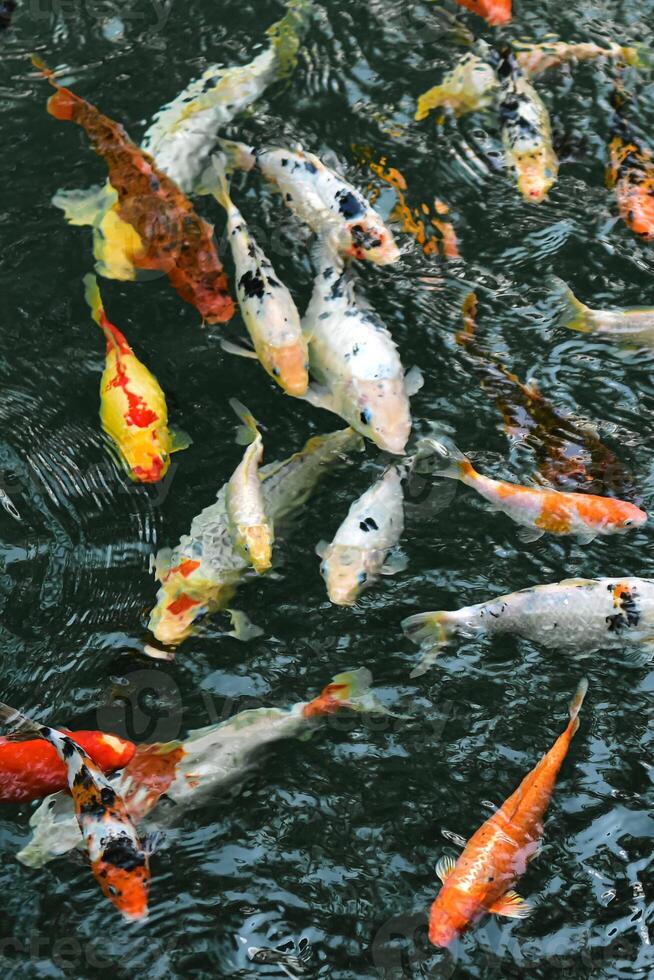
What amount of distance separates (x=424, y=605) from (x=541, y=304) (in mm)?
2044

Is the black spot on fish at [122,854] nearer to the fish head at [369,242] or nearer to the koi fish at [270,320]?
the koi fish at [270,320]

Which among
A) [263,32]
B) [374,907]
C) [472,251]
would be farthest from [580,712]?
[263,32]

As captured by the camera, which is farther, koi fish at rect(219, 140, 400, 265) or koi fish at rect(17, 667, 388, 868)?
koi fish at rect(219, 140, 400, 265)

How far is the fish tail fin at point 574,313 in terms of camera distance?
6.10 m

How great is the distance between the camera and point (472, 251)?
6.68 metres

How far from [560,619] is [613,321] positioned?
1.81 metres

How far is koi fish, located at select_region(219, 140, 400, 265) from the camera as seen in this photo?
6.25m

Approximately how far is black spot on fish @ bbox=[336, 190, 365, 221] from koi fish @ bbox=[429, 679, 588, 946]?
3.02 metres

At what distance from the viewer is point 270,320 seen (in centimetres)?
574

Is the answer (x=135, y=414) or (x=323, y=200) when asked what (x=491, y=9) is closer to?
(x=323, y=200)

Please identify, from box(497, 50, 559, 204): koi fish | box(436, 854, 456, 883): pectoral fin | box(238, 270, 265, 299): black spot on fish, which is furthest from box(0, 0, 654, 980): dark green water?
box(238, 270, 265, 299): black spot on fish

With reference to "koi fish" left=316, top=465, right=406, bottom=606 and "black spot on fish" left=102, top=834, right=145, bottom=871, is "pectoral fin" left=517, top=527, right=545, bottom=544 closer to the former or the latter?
"koi fish" left=316, top=465, right=406, bottom=606

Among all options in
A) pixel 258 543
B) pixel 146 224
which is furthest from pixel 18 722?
pixel 146 224

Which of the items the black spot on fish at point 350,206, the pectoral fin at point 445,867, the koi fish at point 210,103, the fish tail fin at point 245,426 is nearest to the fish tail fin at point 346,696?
the pectoral fin at point 445,867
